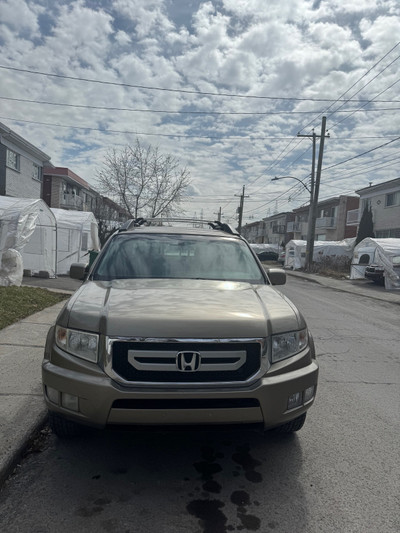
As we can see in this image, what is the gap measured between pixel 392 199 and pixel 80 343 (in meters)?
34.2

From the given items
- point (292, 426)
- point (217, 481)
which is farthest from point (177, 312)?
point (292, 426)

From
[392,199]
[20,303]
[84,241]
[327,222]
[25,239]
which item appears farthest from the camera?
[327,222]

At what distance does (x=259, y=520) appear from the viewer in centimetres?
237

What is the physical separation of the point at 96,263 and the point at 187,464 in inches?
81.0

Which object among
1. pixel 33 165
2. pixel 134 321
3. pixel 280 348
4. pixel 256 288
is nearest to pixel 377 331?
pixel 256 288

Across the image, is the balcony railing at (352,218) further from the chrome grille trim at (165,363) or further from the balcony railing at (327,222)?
the chrome grille trim at (165,363)

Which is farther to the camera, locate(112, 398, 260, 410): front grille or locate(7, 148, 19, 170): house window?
locate(7, 148, 19, 170): house window

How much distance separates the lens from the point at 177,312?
2734mm

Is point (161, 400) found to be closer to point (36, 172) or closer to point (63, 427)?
point (63, 427)

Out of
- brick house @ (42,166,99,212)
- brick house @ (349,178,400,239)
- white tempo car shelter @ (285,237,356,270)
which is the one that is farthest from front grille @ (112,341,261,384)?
brick house @ (42,166,99,212)

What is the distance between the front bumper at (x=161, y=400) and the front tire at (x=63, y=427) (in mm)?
306

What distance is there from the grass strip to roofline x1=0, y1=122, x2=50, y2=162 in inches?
658

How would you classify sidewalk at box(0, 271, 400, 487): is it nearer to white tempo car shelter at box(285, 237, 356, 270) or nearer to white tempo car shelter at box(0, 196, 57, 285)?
white tempo car shelter at box(0, 196, 57, 285)

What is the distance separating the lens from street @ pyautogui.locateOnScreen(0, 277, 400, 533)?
7.68 ft
